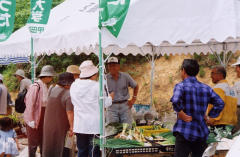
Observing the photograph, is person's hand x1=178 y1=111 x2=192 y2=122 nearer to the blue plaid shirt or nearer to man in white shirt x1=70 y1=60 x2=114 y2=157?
the blue plaid shirt

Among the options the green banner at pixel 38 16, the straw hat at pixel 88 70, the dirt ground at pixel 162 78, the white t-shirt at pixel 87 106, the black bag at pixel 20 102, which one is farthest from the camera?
the dirt ground at pixel 162 78

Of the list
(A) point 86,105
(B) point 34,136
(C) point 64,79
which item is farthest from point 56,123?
(A) point 86,105

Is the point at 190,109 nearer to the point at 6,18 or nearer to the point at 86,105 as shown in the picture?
the point at 86,105

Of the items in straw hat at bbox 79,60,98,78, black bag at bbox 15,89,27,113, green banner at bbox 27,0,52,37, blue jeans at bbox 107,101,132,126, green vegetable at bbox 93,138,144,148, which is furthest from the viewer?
black bag at bbox 15,89,27,113

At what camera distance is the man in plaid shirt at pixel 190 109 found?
4035 mm

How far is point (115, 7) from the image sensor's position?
4.33 meters

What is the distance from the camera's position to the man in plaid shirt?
404 cm

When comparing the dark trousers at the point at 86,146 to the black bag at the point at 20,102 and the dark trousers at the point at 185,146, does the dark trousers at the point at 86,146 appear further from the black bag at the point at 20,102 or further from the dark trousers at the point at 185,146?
the black bag at the point at 20,102

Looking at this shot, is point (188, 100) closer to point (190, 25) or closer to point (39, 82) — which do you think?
point (190, 25)

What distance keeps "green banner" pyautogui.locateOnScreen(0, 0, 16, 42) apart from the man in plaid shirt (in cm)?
404

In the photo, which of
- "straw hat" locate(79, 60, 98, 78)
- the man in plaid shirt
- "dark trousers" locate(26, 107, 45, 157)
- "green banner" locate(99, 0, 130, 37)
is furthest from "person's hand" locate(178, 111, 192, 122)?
"dark trousers" locate(26, 107, 45, 157)

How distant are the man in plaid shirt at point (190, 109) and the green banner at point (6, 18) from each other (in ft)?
13.3

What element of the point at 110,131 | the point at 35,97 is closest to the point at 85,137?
the point at 110,131

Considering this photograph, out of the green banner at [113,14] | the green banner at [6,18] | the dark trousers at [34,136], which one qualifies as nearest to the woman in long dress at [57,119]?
the dark trousers at [34,136]
